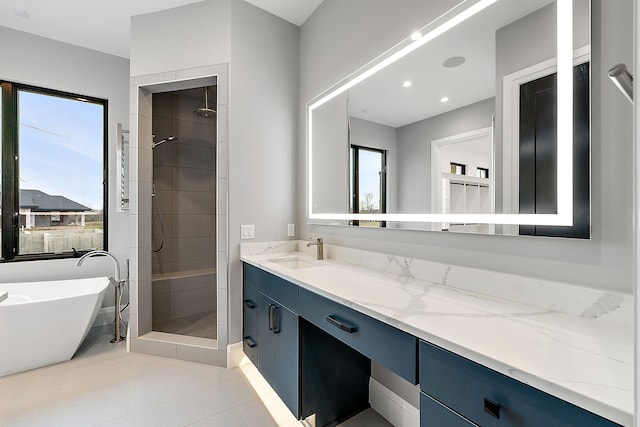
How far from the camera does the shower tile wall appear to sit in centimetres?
348

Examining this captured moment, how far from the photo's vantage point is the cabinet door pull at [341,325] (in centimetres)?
117

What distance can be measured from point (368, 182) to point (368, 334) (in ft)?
3.53

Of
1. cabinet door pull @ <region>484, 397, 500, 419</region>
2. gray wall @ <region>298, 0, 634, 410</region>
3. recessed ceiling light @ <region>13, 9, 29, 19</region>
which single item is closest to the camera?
cabinet door pull @ <region>484, 397, 500, 419</region>

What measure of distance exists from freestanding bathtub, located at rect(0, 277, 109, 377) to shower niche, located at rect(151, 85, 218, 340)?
2.82 feet

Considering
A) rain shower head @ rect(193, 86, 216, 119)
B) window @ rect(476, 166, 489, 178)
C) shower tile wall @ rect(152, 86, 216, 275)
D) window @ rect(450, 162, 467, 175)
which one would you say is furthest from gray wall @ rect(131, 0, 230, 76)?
window @ rect(476, 166, 489, 178)

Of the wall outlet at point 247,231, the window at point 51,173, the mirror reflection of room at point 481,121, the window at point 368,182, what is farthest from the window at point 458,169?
the window at point 51,173

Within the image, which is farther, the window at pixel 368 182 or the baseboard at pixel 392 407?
the window at pixel 368 182

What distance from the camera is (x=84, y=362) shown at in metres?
2.34

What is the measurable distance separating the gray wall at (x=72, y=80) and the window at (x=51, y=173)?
0.10m

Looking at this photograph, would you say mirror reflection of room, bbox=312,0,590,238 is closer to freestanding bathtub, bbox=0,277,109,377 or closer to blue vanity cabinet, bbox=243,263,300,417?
blue vanity cabinet, bbox=243,263,300,417

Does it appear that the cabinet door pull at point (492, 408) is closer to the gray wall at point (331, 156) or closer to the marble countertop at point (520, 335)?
the marble countertop at point (520, 335)

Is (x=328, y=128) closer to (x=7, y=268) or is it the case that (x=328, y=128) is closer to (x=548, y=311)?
(x=548, y=311)

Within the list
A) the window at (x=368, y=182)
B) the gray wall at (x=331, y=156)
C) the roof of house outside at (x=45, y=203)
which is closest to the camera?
the window at (x=368, y=182)

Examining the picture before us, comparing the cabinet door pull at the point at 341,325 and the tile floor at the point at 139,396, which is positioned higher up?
the cabinet door pull at the point at 341,325
